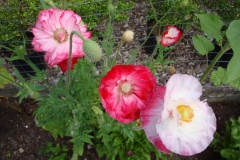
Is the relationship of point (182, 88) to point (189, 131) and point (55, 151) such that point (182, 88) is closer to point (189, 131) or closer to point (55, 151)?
point (189, 131)

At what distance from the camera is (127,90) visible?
3.58 feet

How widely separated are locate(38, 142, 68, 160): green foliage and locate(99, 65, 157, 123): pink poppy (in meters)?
1.13

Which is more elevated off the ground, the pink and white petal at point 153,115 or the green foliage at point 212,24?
the green foliage at point 212,24

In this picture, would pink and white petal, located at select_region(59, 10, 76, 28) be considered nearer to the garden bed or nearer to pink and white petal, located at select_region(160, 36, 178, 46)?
pink and white petal, located at select_region(160, 36, 178, 46)

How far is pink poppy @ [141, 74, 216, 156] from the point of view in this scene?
917mm

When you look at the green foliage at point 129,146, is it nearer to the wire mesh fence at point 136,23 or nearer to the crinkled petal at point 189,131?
the wire mesh fence at point 136,23

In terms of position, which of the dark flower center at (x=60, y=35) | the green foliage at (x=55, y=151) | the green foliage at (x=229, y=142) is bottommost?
the green foliage at (x=55, y=151)

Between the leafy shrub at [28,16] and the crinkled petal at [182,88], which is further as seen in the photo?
the leafy shrub at [28,16]

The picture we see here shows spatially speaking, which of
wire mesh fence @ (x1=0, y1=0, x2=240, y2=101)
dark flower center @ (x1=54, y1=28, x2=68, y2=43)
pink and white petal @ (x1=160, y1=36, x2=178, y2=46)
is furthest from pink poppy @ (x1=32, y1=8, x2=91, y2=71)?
wire mesh fence @ (x1=0, y1=0, x2=240, y2=101)

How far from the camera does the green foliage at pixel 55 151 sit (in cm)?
208

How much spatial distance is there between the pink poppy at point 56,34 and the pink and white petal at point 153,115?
0.29 metres

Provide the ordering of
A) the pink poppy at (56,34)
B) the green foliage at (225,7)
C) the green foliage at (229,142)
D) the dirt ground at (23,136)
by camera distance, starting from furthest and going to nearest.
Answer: the green foliage at (225,7)
the dirt ground at (23,136)
the green foliage at (229,142)
the pink poppy at (56,34)

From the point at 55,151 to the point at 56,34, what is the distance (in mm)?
1178

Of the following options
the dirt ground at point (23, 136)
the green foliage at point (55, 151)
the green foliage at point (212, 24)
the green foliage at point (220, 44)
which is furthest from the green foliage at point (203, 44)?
the green foliage at point (55, 151)
